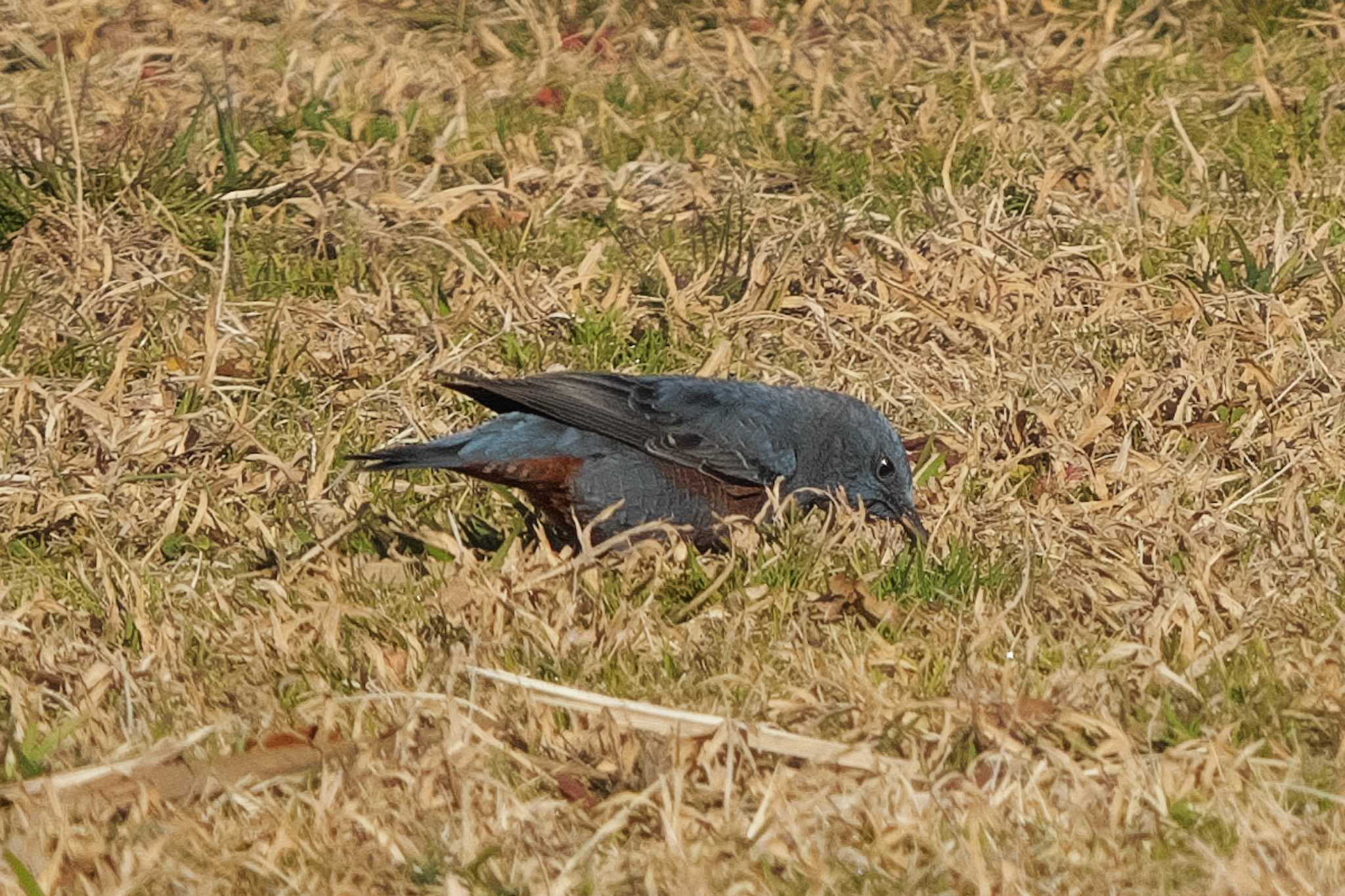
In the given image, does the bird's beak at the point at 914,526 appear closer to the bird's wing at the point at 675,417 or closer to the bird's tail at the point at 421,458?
the bird's wing at the point at 675,417

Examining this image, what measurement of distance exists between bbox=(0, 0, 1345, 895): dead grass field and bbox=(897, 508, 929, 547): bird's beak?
7 cm

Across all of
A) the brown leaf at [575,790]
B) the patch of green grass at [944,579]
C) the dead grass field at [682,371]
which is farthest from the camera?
the patch of green grass at [944,579]

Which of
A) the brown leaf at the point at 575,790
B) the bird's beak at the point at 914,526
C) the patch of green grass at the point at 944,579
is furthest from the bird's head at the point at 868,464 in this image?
the brown leaf at the point at 575,790

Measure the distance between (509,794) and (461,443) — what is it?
5.21ft

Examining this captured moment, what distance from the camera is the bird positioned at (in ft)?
17.3

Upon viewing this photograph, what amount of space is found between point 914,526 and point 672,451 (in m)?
0.70

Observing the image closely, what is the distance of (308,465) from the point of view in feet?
18.9

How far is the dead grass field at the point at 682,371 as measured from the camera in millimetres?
3730

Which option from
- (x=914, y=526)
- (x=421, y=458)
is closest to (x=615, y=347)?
(x=421, y=458)

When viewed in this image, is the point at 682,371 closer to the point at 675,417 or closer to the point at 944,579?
the point at 675,417

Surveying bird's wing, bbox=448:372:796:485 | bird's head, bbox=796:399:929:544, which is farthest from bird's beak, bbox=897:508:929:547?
bird's wing, bbox=448:372:796:485

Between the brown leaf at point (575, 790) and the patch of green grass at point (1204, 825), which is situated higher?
the patch of green grass at point (1204, 825)

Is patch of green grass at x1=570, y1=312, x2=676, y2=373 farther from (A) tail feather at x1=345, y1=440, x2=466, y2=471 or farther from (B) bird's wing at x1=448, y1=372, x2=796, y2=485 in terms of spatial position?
(A) tail feather at x1=345, y1=440, x2=466, y2=471

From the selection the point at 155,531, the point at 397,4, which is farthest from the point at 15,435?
the point at 397,4
